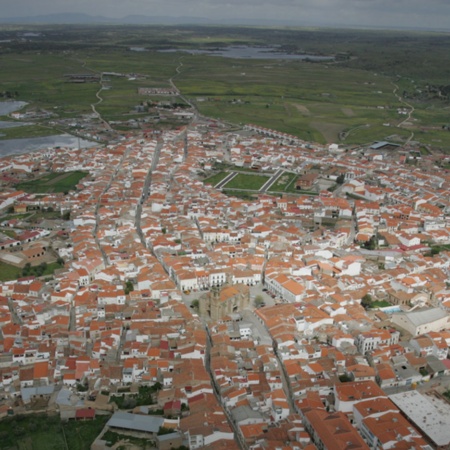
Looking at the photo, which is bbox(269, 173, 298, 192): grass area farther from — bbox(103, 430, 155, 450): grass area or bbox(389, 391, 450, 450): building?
bbox(103, 430, 155, 450): grass area

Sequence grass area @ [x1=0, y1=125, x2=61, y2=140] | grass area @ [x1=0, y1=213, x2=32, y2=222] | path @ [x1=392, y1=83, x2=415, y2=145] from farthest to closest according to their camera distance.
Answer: path @ [x1=392, y1=83, x2=415, y2=145] < grass area @ [x1=0, y1=125, x2=61, y2=140] < grass area @ [x1=0, y1=213, x2=32, y2=222]

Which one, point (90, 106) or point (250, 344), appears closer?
point (250, 344)

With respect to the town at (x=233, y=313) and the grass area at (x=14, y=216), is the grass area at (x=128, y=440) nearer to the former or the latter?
the town at (x=233, y=313)

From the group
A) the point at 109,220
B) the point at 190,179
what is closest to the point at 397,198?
the point at 190,179

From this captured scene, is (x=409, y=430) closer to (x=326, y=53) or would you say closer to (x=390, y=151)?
(x=390, y=151)

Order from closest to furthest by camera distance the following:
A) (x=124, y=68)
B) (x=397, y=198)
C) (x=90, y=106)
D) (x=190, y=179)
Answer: (x=397, y=198), (x=190, y=179), (x=90, y=106), (x=124, y=68)

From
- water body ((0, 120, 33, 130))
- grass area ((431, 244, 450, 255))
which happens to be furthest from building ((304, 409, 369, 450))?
water body ((0, 120, 33, 130))
